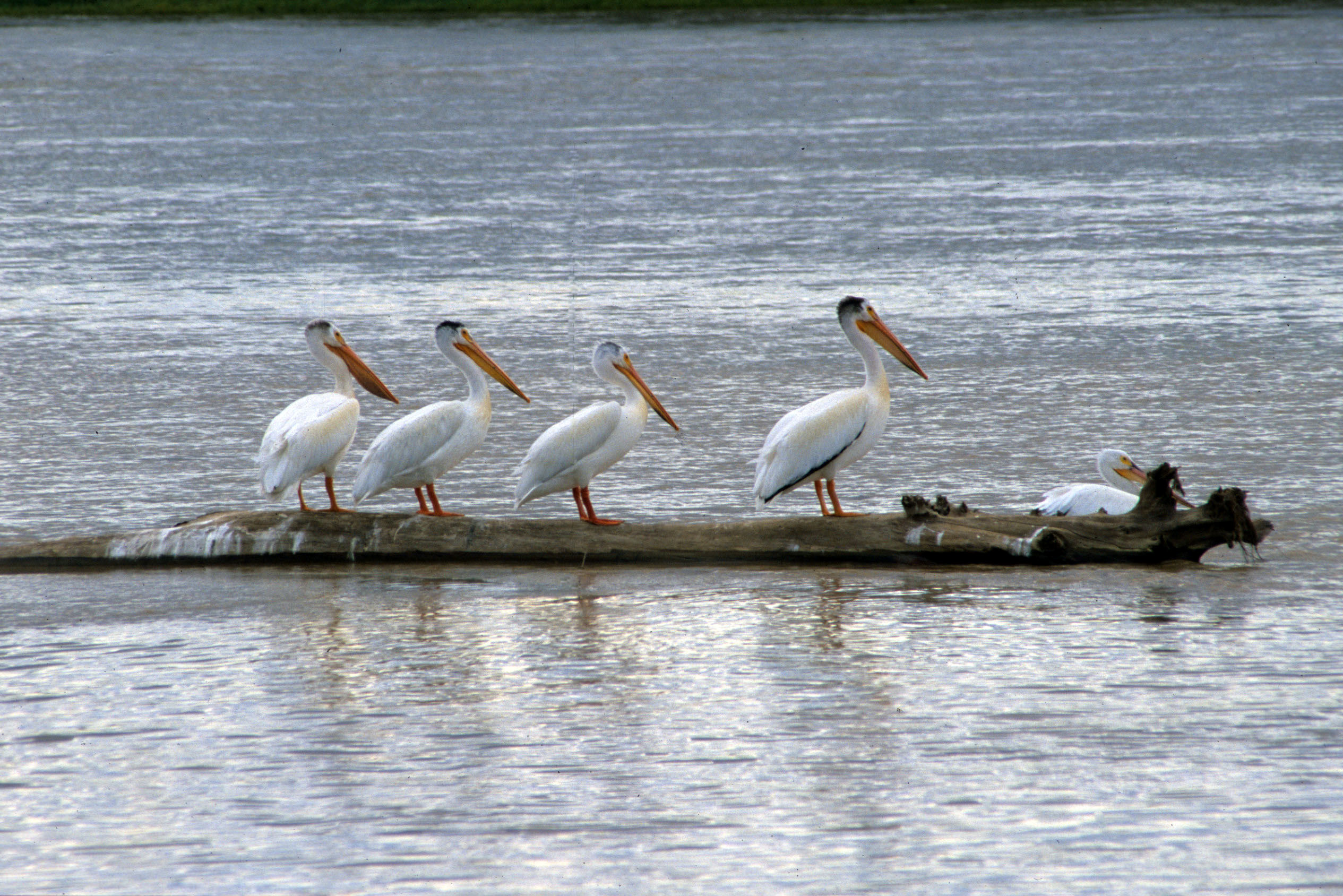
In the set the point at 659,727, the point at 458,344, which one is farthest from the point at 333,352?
the point at 659,727

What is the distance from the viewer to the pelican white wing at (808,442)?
6941mm

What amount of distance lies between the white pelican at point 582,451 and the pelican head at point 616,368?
9 cm

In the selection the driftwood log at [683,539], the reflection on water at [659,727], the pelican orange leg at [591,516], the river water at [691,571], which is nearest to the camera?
the reflection on water at [659,727]

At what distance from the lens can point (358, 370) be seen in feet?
25.9

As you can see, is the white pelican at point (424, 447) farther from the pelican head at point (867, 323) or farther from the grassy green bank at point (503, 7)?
the grassy green bank at point (503, 7)

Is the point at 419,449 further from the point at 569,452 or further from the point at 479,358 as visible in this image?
the point at 479,358

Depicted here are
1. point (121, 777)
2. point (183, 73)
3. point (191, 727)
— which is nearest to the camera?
point (121, 777)

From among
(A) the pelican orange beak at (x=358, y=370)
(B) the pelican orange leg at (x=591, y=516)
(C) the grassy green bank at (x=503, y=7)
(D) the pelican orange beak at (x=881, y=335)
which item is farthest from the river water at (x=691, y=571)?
(C) the grassy green bank at (x=503, y=7)

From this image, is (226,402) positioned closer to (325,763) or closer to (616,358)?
(616,358)

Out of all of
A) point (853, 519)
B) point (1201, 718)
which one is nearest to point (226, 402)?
point (853, 519)

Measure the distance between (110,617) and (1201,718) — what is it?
3.68m

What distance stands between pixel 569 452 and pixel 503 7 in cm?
4704

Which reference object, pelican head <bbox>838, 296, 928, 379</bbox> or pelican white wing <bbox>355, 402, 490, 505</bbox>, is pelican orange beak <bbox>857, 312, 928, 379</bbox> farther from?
pelican white wing <bbox>355, 402, 490, 505</bbox>

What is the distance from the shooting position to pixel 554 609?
20.7 feet
